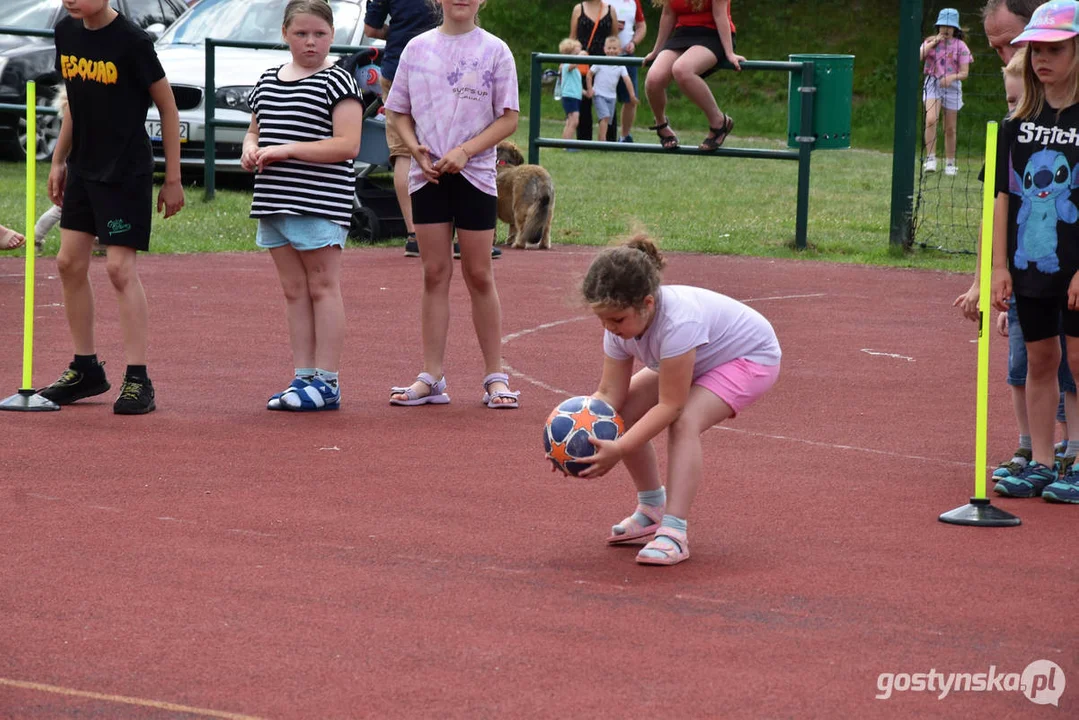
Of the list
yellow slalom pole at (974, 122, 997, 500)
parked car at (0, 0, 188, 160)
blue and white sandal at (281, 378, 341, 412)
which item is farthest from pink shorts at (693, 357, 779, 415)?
parked car at (0, 0, 188, 160)

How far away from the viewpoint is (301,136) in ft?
24.2

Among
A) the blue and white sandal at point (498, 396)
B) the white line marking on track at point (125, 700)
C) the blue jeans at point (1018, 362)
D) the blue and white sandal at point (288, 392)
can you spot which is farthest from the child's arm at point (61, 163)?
the blue jeans at point (1018, 362)

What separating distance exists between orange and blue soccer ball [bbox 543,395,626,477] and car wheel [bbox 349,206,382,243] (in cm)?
861

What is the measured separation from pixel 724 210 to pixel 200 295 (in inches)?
291

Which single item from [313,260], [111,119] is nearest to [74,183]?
[111,119]

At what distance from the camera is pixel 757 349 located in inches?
213

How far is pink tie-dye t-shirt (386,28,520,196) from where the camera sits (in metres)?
7.45

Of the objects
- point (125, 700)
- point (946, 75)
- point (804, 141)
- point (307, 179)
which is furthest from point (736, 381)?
point (946, 75)

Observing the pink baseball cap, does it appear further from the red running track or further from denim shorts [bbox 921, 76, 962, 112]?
Answer: denim shorts [bbox 921, 76, 962, 112]

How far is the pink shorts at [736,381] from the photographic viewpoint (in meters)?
5.29

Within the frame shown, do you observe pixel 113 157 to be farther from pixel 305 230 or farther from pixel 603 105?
pixel 603 105

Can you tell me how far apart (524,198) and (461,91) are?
19.7 feet

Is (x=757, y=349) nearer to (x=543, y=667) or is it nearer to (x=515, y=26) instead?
(x=543, y=667)

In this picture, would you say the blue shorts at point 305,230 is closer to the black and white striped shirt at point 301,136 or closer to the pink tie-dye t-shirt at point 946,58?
the black and white striped shirt at point 301,136
